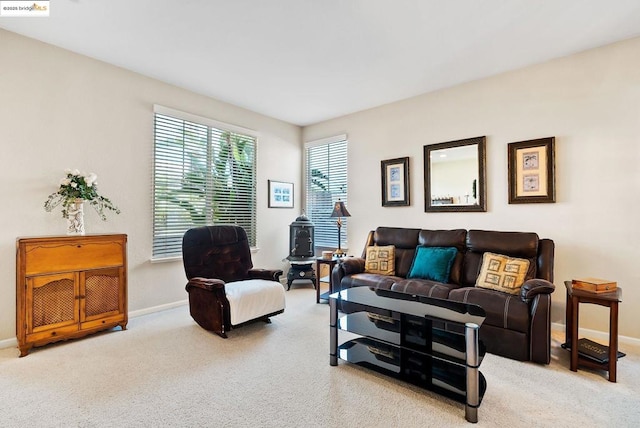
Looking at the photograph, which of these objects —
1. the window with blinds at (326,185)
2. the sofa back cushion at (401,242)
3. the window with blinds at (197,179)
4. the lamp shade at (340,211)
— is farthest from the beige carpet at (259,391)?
the window with blinds at (326,185)

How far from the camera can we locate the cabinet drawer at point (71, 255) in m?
2.77

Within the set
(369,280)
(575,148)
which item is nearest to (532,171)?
(575,148)

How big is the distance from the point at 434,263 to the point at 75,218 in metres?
3.74

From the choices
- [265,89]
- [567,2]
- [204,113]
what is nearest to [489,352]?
[567,2]

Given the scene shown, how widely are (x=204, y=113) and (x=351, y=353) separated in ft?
12.1

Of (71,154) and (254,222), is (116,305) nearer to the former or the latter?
(71,154)

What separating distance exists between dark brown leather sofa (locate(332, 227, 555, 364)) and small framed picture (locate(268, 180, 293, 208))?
1.86 meters

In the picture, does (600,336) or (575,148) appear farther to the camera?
(575,148)

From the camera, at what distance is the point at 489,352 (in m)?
2.79

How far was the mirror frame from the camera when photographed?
3.85m

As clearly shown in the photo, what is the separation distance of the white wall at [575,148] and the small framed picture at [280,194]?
97.9 inches

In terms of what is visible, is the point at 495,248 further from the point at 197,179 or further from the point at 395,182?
the point at 197,179

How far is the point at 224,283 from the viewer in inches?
131

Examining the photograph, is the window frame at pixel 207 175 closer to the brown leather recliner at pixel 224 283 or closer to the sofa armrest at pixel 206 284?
the brown leather recliner at pixel 224 283
